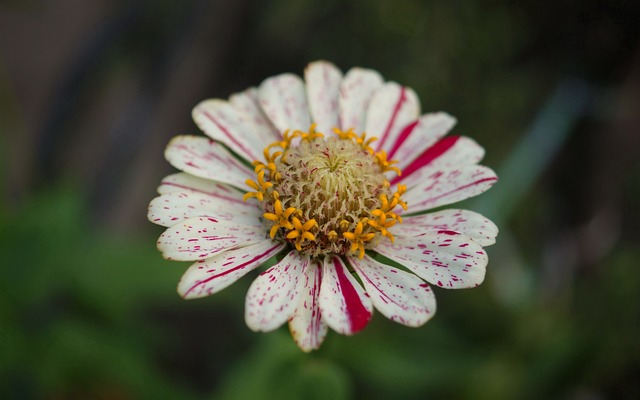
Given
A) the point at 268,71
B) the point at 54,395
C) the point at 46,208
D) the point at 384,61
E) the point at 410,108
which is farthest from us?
the point at 268,71

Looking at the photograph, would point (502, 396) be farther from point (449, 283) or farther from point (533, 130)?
point (449, 283)

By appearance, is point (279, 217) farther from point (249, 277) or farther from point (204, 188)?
point (249, 277)

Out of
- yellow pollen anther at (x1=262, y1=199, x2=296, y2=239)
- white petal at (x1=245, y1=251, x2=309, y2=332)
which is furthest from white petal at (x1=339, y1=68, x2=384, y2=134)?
white petal at (x1=245, y1=251, x2=309, y2=332)

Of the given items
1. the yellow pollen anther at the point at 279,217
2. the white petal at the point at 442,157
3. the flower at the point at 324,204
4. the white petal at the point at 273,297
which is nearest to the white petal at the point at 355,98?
the flower at the point at 324,204

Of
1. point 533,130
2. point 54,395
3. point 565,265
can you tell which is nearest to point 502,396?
point 565,265

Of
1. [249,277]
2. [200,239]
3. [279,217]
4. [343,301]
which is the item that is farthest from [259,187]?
[249,277]

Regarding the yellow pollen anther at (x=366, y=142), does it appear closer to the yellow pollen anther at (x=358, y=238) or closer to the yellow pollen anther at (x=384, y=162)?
the yellow pollen anther at (x=384, y=162)

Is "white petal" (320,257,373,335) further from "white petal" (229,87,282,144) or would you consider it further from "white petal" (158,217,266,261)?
"white petal" (229,87,282,144)
